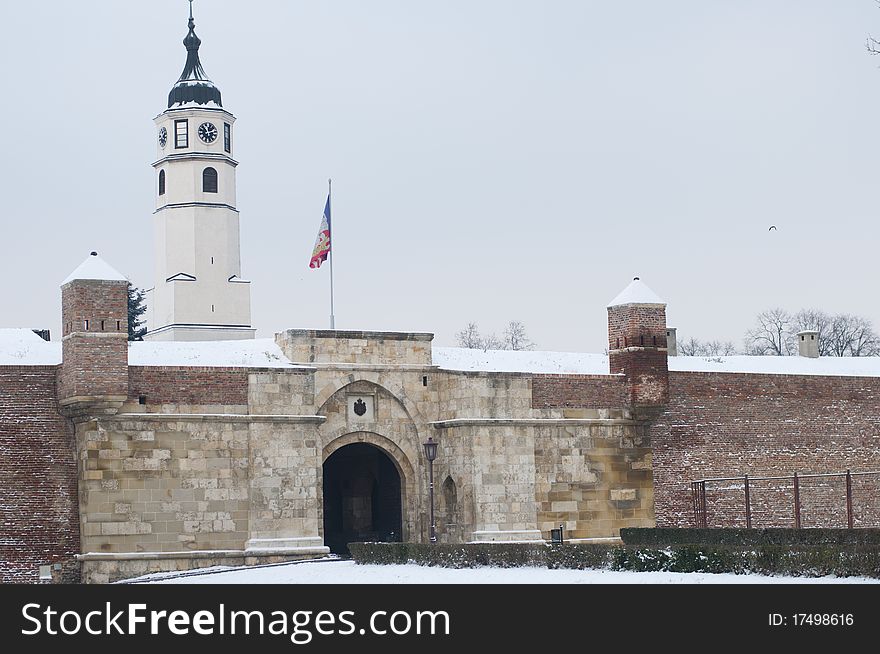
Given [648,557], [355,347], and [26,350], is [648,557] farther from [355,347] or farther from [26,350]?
[26,350]

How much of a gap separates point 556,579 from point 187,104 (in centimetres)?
4848

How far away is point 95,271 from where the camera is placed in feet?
124

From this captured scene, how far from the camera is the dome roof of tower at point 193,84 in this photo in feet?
245

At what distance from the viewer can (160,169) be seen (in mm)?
76062

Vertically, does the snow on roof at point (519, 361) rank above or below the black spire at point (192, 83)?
below

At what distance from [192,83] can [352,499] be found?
34458 mm

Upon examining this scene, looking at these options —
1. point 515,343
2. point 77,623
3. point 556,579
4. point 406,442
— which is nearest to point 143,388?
point 406,442

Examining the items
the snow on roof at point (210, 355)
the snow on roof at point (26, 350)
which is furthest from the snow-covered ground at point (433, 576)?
the snow on roof at point (26, 350)

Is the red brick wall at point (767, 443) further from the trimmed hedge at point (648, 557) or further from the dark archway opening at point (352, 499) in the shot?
the trimmed hedge at point (648, 557)

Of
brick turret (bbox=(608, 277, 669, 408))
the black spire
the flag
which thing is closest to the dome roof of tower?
the black spire

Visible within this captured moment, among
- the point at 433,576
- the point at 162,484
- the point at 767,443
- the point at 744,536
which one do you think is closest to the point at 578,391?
the point at 767,443

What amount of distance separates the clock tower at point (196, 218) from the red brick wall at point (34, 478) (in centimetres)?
3636

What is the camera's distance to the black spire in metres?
74.6

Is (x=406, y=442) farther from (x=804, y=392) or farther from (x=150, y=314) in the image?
(x=150, y=314)
